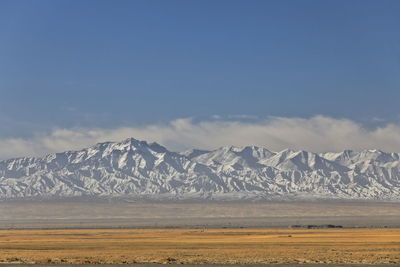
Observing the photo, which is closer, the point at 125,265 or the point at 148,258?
the point at 125,265

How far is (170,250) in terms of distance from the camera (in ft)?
317

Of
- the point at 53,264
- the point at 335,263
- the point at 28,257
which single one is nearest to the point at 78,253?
the point at 28,257

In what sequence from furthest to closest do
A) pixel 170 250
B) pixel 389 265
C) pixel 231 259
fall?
pixel 170 250 < pixel 231 259 < pixel 389 265

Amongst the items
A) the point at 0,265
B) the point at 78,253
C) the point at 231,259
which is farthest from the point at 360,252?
the point at 0,265

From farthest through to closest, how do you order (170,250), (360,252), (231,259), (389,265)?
(170,250) < (360,252) < (231,259) < (389,265)

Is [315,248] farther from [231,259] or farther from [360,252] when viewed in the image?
[231,259]

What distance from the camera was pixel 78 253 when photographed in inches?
3642

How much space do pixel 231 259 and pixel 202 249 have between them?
19.6 m

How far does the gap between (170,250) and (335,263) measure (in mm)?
27841

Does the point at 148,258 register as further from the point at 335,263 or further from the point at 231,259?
the point at 335,263

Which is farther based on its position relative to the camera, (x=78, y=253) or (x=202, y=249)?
(x=202, y=249)

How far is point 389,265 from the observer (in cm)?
6994

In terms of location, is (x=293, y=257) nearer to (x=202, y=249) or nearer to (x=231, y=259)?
(x=231, y=259)

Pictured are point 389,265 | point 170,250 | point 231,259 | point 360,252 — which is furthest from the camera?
point 170,250
